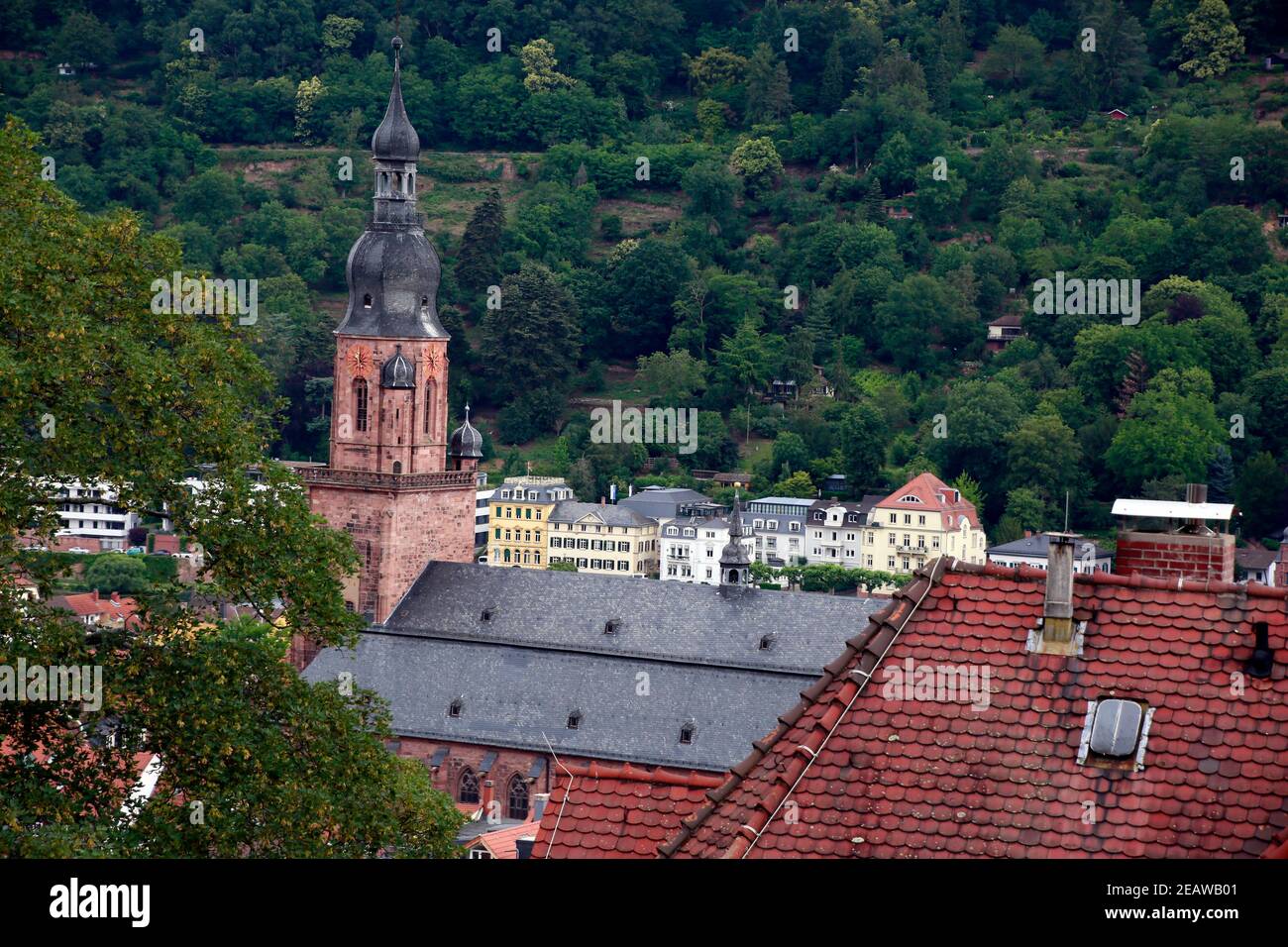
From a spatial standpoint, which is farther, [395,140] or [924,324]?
[924,324]

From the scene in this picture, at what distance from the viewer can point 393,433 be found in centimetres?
7344

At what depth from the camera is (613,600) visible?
65.8 metres

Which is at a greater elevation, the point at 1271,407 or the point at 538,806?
the point at 1271,407

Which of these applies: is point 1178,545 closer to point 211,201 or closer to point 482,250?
point 482,250

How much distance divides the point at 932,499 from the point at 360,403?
49547mm

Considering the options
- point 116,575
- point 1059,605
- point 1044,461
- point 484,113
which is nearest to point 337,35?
point 484,113

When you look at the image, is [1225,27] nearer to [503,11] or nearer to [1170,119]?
[1170,119]

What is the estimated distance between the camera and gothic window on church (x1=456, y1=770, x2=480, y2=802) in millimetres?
64688

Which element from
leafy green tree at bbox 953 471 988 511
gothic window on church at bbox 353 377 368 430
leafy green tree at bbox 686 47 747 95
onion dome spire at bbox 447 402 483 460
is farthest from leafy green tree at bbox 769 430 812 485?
gothic window on church at bbox 353 377 368 430

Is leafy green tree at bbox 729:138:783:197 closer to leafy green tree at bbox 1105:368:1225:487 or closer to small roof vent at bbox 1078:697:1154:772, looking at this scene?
leafy green tree at bbox 1105:368:1225:487

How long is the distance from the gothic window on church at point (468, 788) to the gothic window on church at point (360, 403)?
12.4 metres

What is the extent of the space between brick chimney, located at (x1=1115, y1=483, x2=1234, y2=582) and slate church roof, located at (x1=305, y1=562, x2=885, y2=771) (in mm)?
40510

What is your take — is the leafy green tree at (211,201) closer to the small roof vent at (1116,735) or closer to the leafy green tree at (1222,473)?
the leafy green tree at (1222,473)
